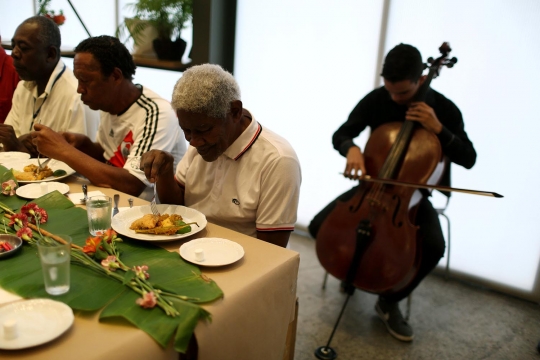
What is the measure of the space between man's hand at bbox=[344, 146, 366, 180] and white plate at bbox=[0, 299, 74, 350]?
139 cm

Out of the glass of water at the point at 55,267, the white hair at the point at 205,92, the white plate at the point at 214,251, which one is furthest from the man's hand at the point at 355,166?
the glass of water at the point at 55,267

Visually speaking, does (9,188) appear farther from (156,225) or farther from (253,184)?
(253,184)

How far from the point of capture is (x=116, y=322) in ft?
2.59

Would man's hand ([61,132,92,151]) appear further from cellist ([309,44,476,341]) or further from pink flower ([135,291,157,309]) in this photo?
pink flower ([135,291,157,309])

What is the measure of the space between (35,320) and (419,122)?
159 centimetres

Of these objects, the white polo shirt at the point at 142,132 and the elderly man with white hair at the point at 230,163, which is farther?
the white polo shirt at the point at 142,132

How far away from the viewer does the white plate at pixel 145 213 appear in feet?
3.67

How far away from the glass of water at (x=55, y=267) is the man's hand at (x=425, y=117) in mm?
1465

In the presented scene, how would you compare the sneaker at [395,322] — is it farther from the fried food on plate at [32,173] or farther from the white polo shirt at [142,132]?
the fried food on plate at [32,173]

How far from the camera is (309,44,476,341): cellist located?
1.87 metres

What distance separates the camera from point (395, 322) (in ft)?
6.61

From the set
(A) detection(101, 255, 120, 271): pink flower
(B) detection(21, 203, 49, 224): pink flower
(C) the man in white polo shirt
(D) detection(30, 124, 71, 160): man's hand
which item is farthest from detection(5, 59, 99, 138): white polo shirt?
(A) detection(101, 255, 120, 271): pink flower

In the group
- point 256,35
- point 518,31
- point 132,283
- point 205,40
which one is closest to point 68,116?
point 205,40

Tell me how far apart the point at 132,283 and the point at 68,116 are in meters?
1.56
